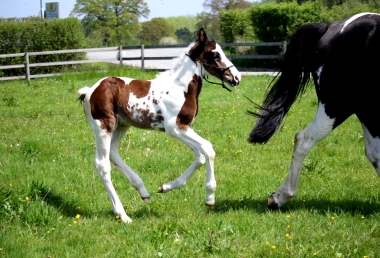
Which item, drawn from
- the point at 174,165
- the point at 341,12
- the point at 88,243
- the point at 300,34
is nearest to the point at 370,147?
the point at 300,34

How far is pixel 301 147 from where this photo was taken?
229 inches

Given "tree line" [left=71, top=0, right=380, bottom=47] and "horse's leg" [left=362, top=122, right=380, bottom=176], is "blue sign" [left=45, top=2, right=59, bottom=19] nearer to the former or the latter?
"tree line" [left=71, top=0, right=380, bottom=47]

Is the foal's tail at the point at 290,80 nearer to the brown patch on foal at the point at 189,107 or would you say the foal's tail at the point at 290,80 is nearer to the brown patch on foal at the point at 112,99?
the brown patch on foal at the point at 189,107

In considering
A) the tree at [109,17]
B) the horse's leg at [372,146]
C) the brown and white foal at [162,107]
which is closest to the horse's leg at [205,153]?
the brown and white foal at [162,107]

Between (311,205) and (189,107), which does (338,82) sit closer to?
(311,205)

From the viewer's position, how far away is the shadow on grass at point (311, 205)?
5.76 m

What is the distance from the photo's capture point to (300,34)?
20.6 ft

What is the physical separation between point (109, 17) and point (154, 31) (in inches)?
463

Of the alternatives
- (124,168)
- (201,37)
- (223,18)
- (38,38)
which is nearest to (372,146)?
(201,37)

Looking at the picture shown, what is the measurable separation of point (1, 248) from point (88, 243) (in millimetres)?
742

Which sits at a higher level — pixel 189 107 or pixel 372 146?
pixel 189 107

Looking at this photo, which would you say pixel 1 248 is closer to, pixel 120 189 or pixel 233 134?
pixel 120 189

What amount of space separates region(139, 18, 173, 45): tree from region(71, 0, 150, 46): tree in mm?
8661

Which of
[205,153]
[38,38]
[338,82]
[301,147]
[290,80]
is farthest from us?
[38,38]
